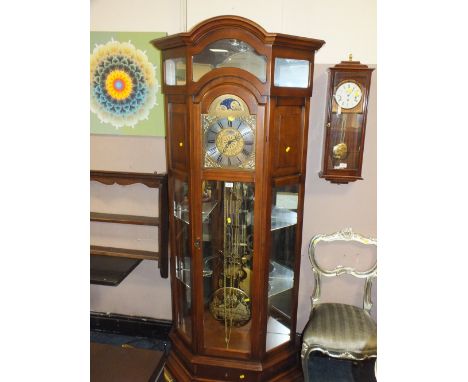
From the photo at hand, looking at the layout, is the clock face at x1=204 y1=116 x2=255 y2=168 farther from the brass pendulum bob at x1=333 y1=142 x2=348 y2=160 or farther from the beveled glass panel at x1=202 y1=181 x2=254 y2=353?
the brass pendulum bob at x1=333 y1=142 x2=348 y2=160

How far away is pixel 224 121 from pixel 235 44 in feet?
1.21

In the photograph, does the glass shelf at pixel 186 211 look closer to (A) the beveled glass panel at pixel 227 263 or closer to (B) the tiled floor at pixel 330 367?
(A) the beveled glass panel at pixel 227 263

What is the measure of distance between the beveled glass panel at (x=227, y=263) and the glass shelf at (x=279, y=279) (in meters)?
0.14

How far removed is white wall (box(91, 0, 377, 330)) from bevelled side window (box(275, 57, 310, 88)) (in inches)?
12.5

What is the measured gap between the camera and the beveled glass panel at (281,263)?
2029 millimetres

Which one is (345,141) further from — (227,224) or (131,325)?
(131,325)

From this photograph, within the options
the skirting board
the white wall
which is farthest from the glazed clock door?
the skirting board

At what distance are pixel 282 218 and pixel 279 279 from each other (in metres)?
0.38

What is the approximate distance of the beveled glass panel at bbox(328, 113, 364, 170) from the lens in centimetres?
211

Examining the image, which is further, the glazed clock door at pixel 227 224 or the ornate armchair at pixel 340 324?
the ornate armchair at pixel 340 324

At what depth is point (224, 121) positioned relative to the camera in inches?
72.1

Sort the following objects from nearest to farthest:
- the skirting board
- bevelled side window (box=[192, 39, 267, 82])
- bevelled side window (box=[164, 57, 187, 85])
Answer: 1. bevelled side window (box=[192, 39, 267, 82])
2. bevelled side window (box=[164, 57, 187, 85])
3. the skirting board

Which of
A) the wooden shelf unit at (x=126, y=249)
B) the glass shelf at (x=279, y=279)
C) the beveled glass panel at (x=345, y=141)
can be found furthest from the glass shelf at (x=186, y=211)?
the beveled glass panel at (x=345, y=141)
